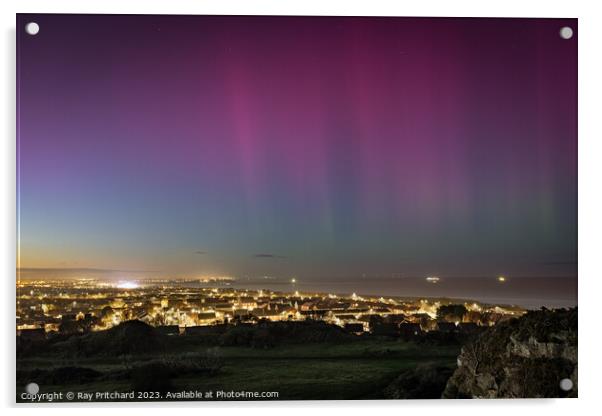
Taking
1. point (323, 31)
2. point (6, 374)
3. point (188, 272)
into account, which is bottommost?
point (6, 374)

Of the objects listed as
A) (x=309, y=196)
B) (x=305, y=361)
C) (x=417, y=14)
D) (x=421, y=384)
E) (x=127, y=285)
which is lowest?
(x=421, y=384)

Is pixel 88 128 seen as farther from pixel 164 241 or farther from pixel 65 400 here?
pixel 65 400

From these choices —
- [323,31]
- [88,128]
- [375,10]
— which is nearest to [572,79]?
[375,10]

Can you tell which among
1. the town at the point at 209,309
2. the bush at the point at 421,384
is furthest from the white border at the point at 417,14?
the town at the point at 209,309

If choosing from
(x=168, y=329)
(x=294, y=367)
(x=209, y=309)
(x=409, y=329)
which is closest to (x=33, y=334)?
(x=168, y=329)

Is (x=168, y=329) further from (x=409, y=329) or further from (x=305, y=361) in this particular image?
(x=409, y=329)

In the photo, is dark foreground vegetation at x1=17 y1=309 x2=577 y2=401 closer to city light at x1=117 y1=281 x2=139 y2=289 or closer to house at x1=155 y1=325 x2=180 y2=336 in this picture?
house at x1=155 y1=325 x2=180 y2=336
